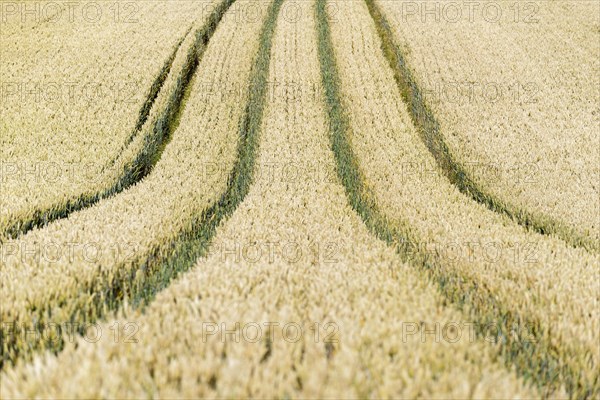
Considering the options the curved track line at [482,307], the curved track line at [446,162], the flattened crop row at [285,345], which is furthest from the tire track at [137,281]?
the curved track line at [446,162]

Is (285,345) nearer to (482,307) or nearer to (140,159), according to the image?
(482,307)

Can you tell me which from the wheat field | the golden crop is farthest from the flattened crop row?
the golden crop

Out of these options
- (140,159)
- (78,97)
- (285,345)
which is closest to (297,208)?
(285,345)

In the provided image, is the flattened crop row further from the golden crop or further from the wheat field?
the golden crop

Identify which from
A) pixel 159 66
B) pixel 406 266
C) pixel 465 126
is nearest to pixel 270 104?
pixel 159 66

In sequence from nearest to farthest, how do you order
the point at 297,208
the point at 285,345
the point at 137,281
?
1. the point at 285,345
2. the point at 137,281
3. the point at 297,208
